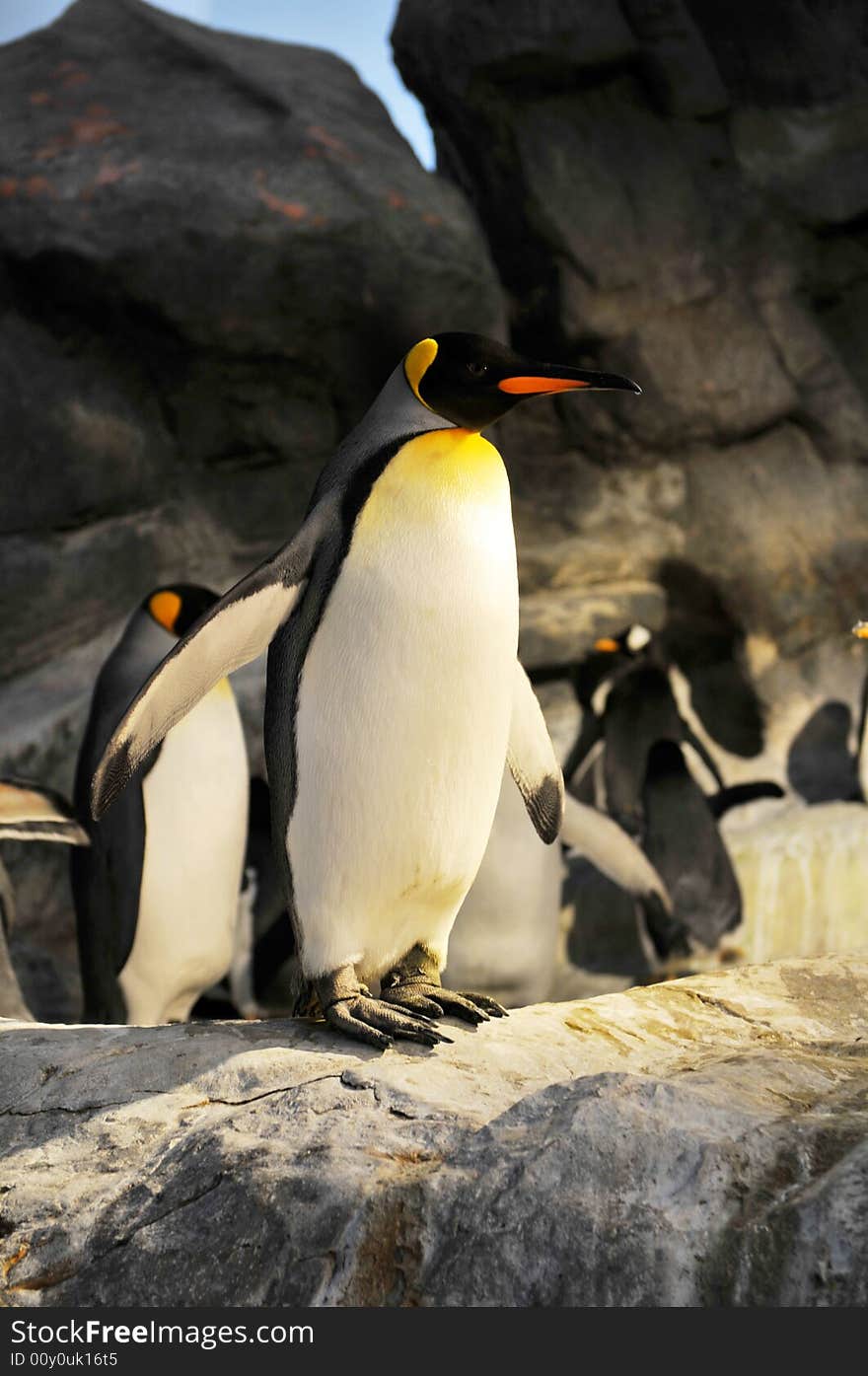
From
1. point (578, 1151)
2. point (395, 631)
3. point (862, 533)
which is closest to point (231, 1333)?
point (578, 1151)

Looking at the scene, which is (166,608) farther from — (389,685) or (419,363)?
(389,685)

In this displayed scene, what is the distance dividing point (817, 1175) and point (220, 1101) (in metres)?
0.80

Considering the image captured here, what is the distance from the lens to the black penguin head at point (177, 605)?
408cm

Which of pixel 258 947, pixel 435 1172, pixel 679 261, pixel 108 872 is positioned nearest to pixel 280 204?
pixel 679 261

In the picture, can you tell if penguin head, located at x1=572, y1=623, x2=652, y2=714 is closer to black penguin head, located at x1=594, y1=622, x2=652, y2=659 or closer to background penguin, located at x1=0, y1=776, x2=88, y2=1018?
black penguin head, located at x1=594, y1=622, x2=652, y2=659

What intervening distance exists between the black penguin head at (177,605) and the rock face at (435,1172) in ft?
7.10

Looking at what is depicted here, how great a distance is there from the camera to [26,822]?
377 centimetres

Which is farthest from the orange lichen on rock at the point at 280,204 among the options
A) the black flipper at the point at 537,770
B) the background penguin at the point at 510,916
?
the black flipper at the point at 537,770

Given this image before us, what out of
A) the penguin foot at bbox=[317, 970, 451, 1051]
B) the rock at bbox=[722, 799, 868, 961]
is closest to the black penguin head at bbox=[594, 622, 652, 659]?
the rock at bbox=[722, 799, 868, 961]

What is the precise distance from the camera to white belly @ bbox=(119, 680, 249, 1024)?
12.1 ft

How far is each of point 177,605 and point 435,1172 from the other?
2.79 m

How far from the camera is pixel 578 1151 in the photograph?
59.3 inches

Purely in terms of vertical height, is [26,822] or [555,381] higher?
[555,381]

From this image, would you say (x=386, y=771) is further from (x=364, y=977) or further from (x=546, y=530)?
(x=546, y=530)
